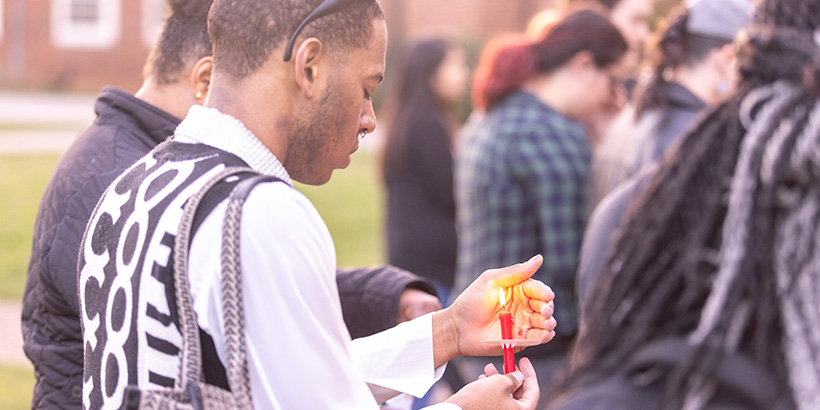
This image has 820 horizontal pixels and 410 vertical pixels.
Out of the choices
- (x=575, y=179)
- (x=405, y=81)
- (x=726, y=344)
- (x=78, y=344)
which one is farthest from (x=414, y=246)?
(x=726, y=344)

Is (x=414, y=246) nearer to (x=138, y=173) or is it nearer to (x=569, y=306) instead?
(x=569, y=306)

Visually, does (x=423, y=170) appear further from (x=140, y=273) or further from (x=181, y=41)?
(x=140, y=273)

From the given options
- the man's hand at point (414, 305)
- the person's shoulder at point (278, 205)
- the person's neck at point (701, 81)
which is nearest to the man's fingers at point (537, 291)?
the man's hand at point (414, 305)

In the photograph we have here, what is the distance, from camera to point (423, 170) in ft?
16.8

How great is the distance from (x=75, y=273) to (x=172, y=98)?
0.57 meters

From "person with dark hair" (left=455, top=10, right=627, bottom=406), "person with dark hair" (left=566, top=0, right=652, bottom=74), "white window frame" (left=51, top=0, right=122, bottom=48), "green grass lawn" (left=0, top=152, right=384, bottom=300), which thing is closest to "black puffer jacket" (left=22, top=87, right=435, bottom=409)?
"person with dark hair" (left=455, top=10, right=627, bottom=406)

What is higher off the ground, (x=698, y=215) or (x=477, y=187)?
(x=698, y=215)

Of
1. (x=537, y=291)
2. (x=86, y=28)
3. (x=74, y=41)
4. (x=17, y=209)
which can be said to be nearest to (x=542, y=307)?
(x=537, y=291)

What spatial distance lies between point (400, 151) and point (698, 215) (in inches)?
152

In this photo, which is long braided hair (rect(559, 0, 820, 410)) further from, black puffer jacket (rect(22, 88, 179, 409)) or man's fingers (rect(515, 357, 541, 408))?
black puffer jacket (rect(22, 88, 179, 409))

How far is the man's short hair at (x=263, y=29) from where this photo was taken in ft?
5.19

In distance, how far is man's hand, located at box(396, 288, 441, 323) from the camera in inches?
87.9

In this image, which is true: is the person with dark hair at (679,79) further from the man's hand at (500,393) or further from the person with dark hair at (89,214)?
the man's hand at (500,393)

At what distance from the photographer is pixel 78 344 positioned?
222 cm
